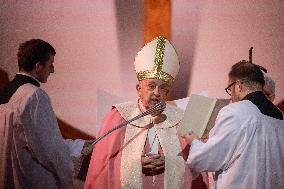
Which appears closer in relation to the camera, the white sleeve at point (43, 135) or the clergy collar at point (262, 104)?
the white sleeve at point (43, 135)

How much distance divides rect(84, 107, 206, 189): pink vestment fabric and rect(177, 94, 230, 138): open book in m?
0.38

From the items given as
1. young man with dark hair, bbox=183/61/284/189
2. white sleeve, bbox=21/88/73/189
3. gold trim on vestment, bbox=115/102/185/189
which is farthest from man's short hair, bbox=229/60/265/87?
white sleeve, bbox=21/88/73/189

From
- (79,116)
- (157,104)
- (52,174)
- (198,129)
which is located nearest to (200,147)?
(198,129)

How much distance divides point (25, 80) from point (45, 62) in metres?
0.22

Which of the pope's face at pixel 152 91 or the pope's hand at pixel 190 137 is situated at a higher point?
the pope's face at pixel 152 91

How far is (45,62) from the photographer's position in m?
3.63

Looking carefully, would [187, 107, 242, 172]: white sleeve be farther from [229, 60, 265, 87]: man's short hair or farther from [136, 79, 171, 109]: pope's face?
[136, 79, 171, 109]: pope's face

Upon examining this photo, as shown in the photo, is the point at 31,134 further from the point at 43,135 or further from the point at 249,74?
the point at 249,74

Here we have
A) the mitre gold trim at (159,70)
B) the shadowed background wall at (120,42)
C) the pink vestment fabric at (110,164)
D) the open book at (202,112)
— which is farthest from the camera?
the shadowed background wall at (120,42)

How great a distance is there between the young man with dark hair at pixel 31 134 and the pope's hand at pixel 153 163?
0.62m

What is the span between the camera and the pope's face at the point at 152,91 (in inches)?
151

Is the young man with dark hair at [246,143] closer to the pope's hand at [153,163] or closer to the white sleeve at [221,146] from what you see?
the white sleeve at [221,146]

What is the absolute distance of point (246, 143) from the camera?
11.2 ft

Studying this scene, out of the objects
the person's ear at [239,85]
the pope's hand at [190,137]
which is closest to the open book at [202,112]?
the pope's hand at [190,137]
